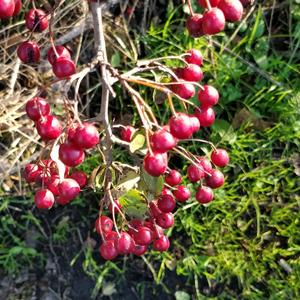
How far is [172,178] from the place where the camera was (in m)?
1.65

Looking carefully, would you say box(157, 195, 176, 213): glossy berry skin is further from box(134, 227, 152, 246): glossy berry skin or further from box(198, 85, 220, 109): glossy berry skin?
box(198, 85, 220, 109): glossy berry skin

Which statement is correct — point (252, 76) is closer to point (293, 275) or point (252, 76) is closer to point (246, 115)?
point (246, 115)

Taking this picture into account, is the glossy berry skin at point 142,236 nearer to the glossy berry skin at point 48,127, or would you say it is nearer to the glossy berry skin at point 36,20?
the glossy berry skin at point 48,127

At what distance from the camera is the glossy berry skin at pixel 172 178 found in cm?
165

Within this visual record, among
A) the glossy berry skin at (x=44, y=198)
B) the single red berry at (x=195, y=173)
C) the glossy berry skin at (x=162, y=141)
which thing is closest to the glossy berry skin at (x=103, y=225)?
the glossy berry skin at (x=44, y=198)

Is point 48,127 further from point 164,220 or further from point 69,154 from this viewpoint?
point 164,220

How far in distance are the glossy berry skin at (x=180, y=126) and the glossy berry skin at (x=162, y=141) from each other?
0.03 meters

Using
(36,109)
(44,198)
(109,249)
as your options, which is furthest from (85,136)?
(109,249)

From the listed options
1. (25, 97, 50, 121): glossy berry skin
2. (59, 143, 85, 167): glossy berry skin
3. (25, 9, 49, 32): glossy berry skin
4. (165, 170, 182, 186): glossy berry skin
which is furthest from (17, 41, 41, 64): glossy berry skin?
(165, 170, 182, 186): glossy berry skin

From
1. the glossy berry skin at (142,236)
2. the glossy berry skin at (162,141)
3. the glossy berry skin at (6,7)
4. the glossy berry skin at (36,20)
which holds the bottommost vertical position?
the glossy berry skin at (142,236)

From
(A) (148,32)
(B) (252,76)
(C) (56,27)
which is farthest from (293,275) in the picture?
(C) (56,27)

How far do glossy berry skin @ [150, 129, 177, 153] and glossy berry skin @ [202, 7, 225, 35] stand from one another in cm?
26

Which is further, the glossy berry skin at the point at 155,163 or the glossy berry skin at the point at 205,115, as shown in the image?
the glossy berry skin at the point at 205,115

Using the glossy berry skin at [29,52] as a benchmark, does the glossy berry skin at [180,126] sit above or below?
below
